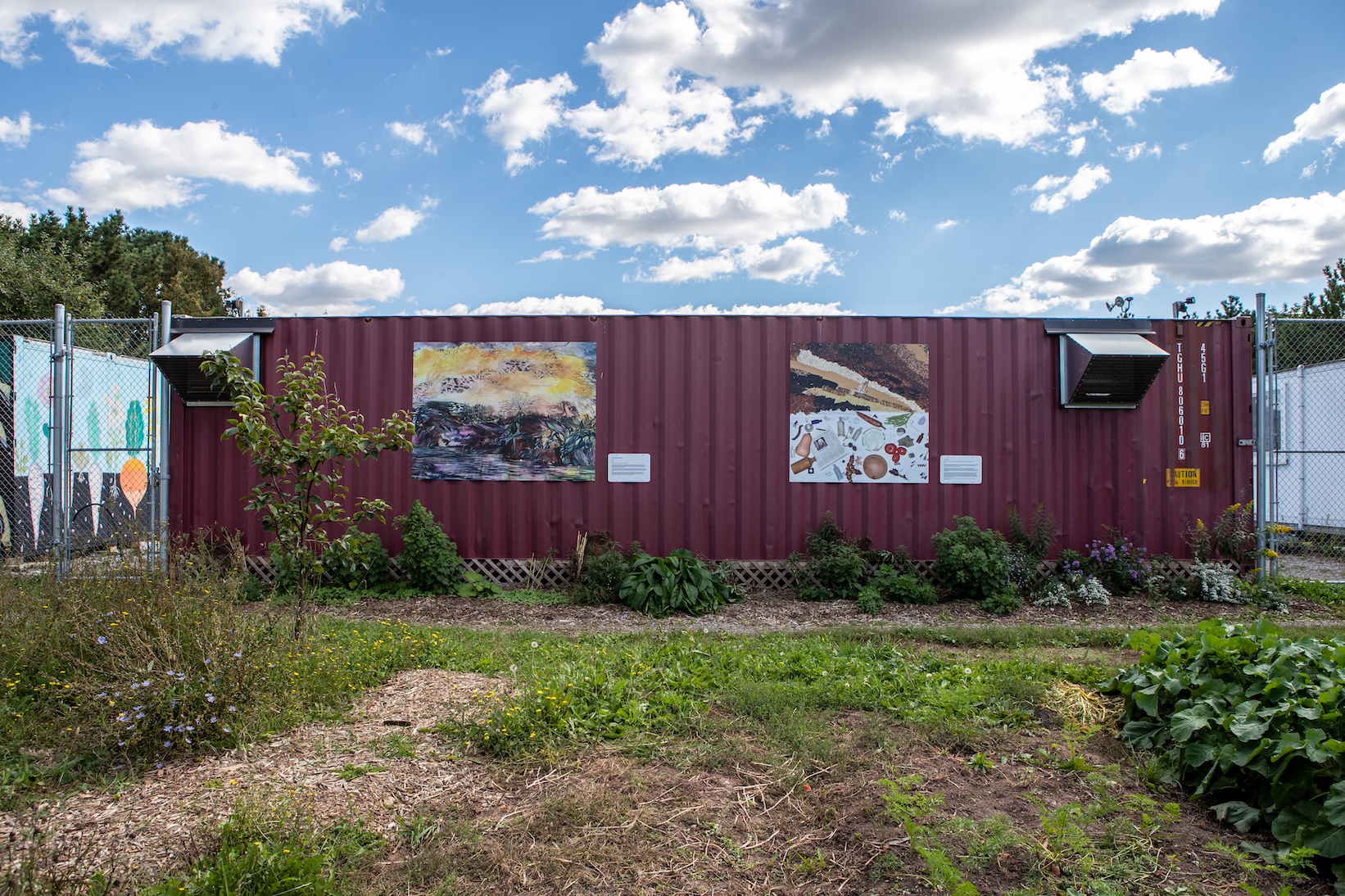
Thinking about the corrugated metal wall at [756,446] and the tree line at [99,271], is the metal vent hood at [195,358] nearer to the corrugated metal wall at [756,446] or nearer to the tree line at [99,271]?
the corrugated metal wall at [756,446]

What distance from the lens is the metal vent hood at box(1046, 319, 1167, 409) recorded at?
841cm

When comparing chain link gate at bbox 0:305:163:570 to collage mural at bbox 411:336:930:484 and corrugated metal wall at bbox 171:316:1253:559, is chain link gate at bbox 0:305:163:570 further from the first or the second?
collage mural at bbox 411:336:930:484

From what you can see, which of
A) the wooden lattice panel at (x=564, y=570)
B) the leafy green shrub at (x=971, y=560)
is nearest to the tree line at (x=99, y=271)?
the wooden lattice panel at (x=564, y=570)

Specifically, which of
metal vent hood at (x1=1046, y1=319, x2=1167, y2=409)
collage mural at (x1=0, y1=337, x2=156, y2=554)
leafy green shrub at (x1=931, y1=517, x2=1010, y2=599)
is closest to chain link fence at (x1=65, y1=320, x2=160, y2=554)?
collage mural at (x1=0, y1=337, x2=156, y2=554)

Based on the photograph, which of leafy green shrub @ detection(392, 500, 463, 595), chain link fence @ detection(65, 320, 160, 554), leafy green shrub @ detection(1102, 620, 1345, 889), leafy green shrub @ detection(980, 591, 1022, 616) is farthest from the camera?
chain link fence @ detection(65, 320, 160, 554)

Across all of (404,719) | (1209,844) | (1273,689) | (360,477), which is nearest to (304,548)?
(404,719)

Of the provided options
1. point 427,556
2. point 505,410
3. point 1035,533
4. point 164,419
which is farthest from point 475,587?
point 1035,533

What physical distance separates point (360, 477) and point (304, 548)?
13.9 feet

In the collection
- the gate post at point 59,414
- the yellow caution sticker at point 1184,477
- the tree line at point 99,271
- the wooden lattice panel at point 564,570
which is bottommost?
the wooden lattice panel at point 564,570

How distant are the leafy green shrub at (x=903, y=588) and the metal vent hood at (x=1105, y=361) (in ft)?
9.74

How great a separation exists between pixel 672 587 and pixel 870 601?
6.86 feet

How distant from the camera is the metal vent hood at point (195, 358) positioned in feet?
27.6

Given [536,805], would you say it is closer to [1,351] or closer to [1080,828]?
[1080,828]

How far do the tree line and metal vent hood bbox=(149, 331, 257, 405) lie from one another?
1432 cm
